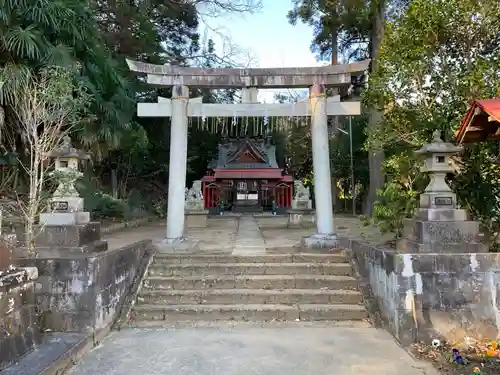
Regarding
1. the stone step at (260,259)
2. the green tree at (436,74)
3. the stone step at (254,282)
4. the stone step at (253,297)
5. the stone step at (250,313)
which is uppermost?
the green tree at (436,74)

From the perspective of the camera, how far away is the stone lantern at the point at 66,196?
15.6ft

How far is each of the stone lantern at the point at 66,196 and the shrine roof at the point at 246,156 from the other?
52.5 feet

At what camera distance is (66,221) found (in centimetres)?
476

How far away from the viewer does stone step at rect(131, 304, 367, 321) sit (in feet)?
16.8

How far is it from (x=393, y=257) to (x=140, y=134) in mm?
10416

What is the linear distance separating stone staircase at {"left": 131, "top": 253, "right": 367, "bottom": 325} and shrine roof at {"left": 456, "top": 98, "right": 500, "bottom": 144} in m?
2.56

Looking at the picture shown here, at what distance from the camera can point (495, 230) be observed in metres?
5.48

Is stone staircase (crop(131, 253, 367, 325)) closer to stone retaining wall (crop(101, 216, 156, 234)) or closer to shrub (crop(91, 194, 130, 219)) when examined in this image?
stone retaining wall (crop(101, 216, 156, 234))

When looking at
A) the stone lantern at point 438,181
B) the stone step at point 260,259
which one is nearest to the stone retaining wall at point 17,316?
the stone step at point 260,259

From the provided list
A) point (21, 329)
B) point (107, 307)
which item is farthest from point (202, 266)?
point (21, 329)

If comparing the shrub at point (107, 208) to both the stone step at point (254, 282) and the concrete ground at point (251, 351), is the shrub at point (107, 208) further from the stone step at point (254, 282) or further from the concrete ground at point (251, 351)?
the concrete ground at point (251, 351)

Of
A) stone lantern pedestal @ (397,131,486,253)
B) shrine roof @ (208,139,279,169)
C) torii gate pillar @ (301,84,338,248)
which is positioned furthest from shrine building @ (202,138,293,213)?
stone lantern pedestal @ (397,131,486,253)

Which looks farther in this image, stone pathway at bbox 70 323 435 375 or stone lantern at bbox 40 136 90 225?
stone lantern at bbox 40 136 90 225

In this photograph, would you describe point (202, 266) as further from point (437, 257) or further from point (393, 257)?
point (437, 257)
